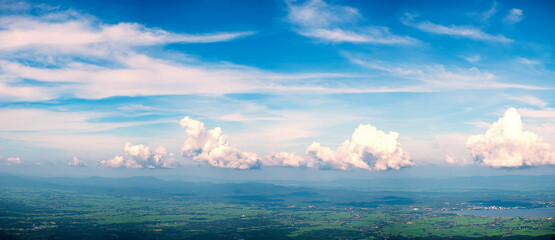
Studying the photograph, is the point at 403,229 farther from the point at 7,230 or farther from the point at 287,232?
the point at 7,230

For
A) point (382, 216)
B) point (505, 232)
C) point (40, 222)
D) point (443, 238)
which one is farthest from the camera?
point (382, 216)

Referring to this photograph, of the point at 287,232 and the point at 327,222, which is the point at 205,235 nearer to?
the point at 287,232

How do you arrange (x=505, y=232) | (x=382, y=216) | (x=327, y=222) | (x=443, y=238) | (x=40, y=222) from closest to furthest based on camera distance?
(x=443, y=238), (x=505, y=232), (x=40, y=222), (x=327, y=222), (x=382, y=216)

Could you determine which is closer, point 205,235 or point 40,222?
point 205,235

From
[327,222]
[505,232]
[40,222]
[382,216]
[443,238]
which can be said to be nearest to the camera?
[443,238]

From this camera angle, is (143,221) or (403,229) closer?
(403,229)

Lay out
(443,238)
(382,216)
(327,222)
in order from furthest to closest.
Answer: (382,216), (327,222), (443,238)

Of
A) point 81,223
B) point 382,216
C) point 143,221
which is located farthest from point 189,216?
point 382,216

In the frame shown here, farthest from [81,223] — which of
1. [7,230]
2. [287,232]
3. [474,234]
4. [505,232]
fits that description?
[505,232]
